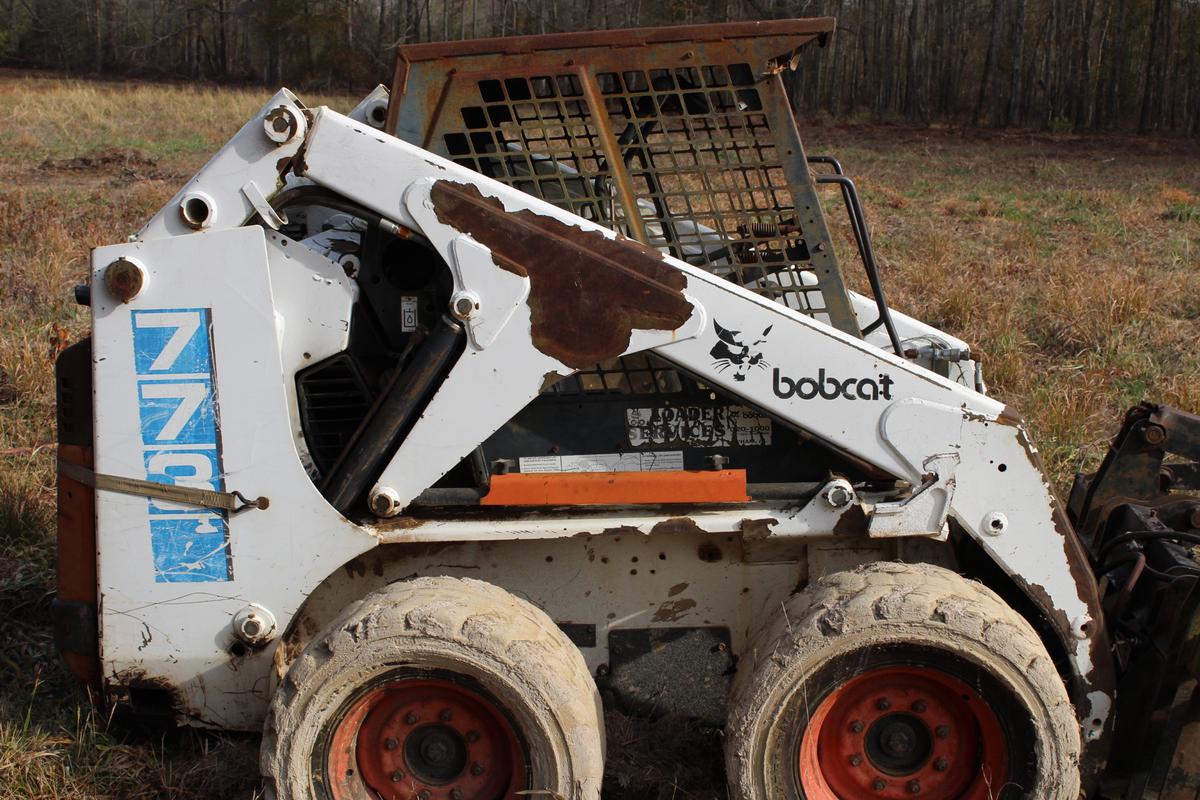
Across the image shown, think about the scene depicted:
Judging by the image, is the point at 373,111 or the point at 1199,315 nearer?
the point at 373,111

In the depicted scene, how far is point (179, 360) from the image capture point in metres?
3.05

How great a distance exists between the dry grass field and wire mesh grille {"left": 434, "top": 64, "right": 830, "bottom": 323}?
4.85 feet

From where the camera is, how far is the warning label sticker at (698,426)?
3305 millimetres

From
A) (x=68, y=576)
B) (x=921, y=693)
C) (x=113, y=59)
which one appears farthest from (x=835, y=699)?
(x=113, y=59)

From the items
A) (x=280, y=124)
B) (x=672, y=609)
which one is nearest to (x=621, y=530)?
(x=672, y=609)

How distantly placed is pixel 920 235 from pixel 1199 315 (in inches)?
131

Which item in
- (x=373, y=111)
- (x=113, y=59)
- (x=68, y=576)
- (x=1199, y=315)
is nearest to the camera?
(x=68, y=576)

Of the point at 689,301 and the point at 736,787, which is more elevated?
the point at 689,301

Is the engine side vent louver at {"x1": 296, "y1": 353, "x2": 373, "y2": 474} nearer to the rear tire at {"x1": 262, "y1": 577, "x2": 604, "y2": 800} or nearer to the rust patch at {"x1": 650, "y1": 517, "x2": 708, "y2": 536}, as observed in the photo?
the rear tire at {"x1": 262, "y1": 577, "x2": 604, "y2": 800}

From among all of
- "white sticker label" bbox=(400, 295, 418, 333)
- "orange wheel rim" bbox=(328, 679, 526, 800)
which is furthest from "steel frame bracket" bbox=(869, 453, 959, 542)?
"white sticker label" bbox=(400, 295, 418, 333)

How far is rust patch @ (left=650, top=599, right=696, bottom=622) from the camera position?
333 centimetres

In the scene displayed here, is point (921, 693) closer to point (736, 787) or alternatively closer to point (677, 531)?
point (736, 787)

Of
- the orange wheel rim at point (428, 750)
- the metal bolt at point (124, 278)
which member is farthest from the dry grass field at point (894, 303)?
the metal bolt at point (124, 278)

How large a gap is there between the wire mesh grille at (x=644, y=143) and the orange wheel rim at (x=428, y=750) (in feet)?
4.48
